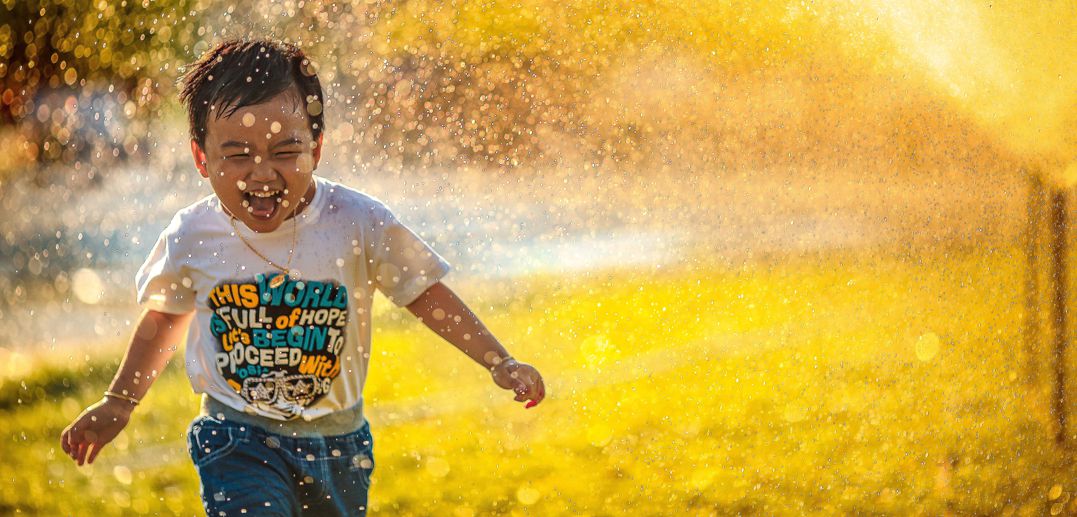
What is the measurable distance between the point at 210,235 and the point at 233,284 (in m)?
0.11

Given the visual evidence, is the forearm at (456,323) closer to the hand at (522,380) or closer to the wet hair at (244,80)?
the hand at (522,380)

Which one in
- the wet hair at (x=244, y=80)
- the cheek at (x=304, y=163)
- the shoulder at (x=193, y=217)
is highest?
the wet hair at (x=244, y=80)

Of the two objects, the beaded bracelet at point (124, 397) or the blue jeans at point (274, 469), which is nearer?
the blue jeans at point (274, 469)

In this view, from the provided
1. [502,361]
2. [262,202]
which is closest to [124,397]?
[262,202]

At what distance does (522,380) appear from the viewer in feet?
7.55

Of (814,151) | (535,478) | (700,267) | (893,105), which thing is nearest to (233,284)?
(535,478)

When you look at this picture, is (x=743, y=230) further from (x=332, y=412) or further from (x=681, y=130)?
(x=332, y=412)

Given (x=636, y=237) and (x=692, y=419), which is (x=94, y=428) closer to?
(x=692, y=419)

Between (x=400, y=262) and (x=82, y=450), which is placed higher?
(x=400, y=262)

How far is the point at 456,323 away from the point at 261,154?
0.49m

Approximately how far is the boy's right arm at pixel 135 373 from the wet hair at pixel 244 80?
375mm

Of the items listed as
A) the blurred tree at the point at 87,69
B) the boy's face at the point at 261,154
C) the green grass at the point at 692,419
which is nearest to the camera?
the boy's face at the point at 261,154

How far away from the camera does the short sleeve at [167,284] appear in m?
2.38

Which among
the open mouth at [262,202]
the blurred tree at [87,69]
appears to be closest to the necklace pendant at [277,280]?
the open mouth at [262,202]
